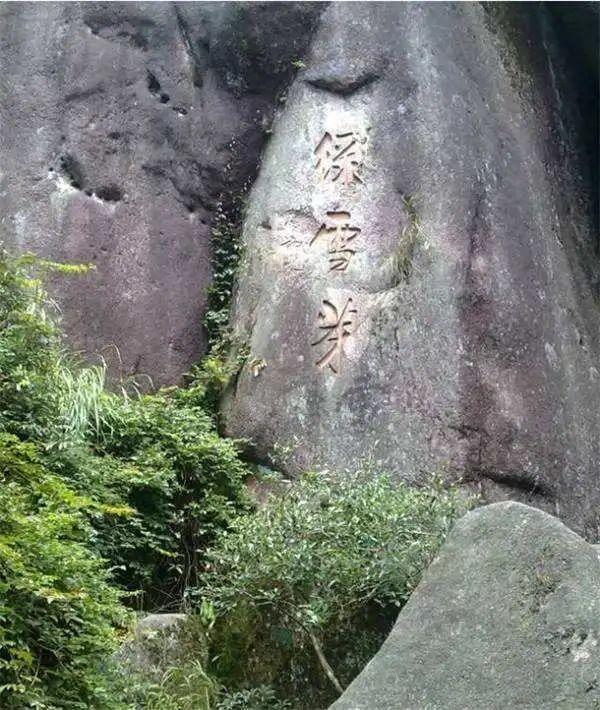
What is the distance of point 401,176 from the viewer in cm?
925

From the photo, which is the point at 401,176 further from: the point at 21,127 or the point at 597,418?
the point at 21,127

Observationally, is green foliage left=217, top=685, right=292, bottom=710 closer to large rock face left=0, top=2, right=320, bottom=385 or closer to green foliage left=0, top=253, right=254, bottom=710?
green foliage left=0, top=253, right=254, bottom=710

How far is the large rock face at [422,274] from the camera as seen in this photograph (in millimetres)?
8445

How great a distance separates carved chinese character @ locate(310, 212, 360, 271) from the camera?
9.10 metres

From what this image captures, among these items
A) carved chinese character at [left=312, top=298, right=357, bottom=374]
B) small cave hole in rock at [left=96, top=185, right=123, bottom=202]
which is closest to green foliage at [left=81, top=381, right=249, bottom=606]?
carved chinese character at [left=312, top=298, right=357, bottom=374]

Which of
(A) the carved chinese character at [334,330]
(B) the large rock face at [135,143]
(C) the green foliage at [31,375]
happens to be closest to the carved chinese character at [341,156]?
(B) the large rock face at [135,143]

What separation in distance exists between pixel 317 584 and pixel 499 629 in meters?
2.05

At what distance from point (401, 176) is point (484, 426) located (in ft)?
6.99

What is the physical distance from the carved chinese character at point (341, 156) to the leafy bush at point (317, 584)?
325 centimetres

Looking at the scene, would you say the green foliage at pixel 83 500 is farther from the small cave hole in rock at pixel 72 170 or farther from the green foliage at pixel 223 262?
the small cave hole in rock at pixel 72 170

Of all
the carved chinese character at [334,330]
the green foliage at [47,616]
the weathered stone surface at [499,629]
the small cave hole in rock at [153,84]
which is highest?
the weathered stone surface at [499,629]

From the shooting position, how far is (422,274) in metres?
8.83

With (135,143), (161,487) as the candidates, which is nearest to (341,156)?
(135,143)

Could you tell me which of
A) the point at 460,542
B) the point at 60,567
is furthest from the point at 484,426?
the point at 60,567
